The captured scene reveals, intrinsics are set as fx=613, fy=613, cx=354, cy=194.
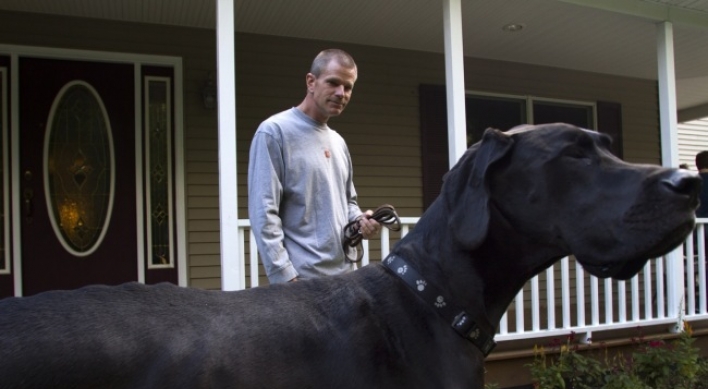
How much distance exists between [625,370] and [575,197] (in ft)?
12.9

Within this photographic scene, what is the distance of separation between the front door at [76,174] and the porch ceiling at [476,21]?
2.10ft

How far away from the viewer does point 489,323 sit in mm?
1595

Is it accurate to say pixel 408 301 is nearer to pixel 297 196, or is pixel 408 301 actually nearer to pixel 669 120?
pixel 297 196

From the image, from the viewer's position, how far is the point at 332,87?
2389mm

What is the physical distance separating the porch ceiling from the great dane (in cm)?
447

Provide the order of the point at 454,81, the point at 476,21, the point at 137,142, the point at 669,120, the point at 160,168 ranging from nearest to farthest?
the point at 454,81
the point at 137,142
the point at 160,168
the point at 669,120
the point at 476,21

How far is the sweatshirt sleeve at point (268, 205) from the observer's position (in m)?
2.23

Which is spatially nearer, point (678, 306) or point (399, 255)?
point (399, 255)

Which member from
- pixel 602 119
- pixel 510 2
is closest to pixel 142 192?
pixel 510 2

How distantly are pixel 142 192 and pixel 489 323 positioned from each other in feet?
15.9

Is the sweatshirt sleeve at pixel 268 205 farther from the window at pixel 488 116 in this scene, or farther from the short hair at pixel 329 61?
the window at pixel 488 116

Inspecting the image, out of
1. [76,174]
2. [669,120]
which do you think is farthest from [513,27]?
[76,174]

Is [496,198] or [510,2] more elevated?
[510,2]

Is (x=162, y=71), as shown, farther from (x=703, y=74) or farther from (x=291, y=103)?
(x=703, y=74)
